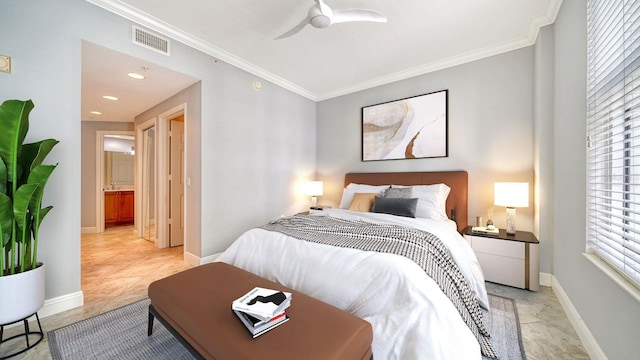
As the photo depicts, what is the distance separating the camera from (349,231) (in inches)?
79.8

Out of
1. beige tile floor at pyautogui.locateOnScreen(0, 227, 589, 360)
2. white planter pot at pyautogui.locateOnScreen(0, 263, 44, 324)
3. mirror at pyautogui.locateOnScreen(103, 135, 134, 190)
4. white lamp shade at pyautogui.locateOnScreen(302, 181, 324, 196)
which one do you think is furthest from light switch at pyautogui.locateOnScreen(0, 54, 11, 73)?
mirror at pyautogui.locateOnScreen(103, 135, 134, 190)

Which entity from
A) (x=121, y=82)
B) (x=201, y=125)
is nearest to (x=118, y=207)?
(x=121, y=82)

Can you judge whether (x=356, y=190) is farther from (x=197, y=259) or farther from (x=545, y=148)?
(x=197, y=259)

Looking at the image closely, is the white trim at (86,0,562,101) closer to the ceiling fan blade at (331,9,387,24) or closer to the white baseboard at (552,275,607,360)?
the ceiling fan blade at (331,9,387,24)

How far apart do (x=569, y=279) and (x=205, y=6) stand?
4.07 meters

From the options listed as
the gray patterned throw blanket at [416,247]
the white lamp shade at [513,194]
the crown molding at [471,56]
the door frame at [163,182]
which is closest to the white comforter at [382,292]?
the gray patterned throw blanket at [416,247]

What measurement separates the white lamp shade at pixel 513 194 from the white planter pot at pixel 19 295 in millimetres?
4081

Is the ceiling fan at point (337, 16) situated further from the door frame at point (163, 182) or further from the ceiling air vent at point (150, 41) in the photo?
the door frame at point (163, 182)

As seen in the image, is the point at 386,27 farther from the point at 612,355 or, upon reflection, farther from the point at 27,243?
the point at 27,243

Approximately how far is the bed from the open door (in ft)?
8.75

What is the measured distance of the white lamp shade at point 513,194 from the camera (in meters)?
2.51

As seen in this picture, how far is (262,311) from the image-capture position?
1099mm

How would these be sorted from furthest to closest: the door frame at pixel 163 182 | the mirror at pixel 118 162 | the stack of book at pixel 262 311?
the mirror at pixel 118 162, the door frame at pixel 163 182, the stack of book at pixel 262 311

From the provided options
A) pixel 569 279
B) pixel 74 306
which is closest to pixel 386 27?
pixel 569 279
